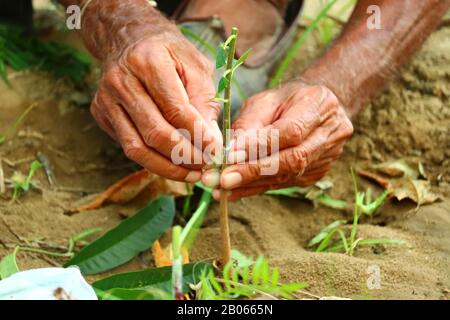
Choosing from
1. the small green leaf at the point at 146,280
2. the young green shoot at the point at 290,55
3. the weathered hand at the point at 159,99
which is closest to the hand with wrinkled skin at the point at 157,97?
the weathered hand at the point at 159,99

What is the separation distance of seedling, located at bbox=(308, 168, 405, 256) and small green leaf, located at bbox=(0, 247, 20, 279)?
0.62m

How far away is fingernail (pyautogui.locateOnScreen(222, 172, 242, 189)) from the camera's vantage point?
1.36m

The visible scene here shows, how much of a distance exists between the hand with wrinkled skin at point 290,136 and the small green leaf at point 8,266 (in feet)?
1.23

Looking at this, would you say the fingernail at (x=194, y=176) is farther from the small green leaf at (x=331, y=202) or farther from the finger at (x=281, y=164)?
the small green leaf at (x=331, y=202)

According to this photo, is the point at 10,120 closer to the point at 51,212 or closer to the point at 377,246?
the point at 51,212

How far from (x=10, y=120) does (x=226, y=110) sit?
3.53 feet

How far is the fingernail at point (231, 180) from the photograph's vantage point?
1.36 m

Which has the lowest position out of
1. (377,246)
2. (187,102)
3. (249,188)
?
(377,246)

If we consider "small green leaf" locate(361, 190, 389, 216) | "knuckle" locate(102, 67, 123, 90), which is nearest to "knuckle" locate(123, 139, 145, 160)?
"knuckle" locate(102, 67, 123, 90)

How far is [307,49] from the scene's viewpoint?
94.1 inches

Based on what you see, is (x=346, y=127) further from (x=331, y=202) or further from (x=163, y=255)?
(x=163, y=255)

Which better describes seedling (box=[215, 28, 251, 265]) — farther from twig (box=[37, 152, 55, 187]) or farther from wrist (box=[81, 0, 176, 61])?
twig (box=[37, 152, 55, 187])

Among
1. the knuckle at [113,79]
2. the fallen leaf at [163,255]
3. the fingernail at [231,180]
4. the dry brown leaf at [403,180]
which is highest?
the knuckle at [113,79]
